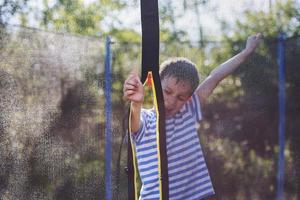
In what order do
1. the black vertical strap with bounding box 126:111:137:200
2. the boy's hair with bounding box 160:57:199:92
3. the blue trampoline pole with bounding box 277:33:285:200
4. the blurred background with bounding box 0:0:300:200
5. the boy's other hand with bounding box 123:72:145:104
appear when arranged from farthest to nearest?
1. the blue trampoline pole with bounding box 277:33:285:200
2. the blurred background with bounding box 0:0:300:200
3. the boy's hair with bounding box 160:57:199:92
4. the black vertical strap with bounding box 126:111:137:200
5. the boy's other hand with bounding box 123:72:145:104

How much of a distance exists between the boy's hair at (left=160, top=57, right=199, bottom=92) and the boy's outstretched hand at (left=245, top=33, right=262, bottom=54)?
0.58 feet

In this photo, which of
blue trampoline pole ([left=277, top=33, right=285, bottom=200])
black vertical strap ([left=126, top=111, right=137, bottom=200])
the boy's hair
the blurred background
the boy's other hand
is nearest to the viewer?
the boy's other hand

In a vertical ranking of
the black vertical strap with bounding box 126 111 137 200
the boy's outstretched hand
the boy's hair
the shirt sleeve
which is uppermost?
the boy's outstretched hand

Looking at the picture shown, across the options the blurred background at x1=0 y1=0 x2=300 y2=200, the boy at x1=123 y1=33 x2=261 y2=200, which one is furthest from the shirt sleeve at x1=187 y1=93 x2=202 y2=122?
the blurred background at x1=0 y1=0 x2=300 y2=200

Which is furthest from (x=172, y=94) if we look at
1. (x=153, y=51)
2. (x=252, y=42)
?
(x=252, y=42)

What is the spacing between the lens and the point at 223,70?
1073 mm

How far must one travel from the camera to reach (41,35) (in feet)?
3.36

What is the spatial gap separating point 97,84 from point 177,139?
0.85 feet

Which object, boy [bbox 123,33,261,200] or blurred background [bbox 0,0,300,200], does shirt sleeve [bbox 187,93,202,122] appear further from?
blurred background [bbox 0,0,300,200]

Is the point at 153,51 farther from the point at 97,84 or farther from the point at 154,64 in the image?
the point at 97,84

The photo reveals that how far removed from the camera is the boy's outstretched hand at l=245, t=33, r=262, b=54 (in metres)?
1.10

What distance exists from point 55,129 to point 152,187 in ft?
0.86

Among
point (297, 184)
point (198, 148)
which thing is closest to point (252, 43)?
point (198, 148)

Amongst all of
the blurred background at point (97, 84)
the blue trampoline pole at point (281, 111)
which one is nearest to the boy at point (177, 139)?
the blurred background at point (97, 84)
